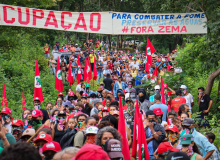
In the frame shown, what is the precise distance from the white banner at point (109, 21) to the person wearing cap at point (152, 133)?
6.83 meters

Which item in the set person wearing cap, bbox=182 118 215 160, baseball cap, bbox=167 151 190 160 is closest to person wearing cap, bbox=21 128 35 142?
person wearing cap, bbox=182 118 215 160

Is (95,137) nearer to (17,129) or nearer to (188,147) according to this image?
(188,147)

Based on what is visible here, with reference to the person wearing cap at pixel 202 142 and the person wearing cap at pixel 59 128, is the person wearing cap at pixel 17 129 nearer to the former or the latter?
the person wearing cap at pixel 59 128

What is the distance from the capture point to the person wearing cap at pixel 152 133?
652cm

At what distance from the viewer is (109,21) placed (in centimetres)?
1308

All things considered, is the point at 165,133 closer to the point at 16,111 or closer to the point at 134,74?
the point at 16,111

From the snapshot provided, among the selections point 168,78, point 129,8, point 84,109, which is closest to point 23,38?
point 168,78

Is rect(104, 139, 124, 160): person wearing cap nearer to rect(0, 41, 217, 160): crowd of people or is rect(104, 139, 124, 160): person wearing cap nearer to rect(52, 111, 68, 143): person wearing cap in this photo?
rect(0, 41, 217, 160): crowd of people

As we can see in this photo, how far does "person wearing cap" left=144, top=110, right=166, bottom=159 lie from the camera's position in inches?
257

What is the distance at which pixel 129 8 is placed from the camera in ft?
152

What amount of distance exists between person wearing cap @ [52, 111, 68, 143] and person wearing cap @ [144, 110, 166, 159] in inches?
74.5

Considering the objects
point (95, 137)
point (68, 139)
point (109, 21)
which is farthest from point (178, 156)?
point (109, 21)

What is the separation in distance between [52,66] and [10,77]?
3994 millimetres

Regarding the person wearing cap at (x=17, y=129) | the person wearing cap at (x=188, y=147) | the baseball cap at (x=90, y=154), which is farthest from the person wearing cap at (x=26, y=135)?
the baseball cap at (x=90, y=154)
